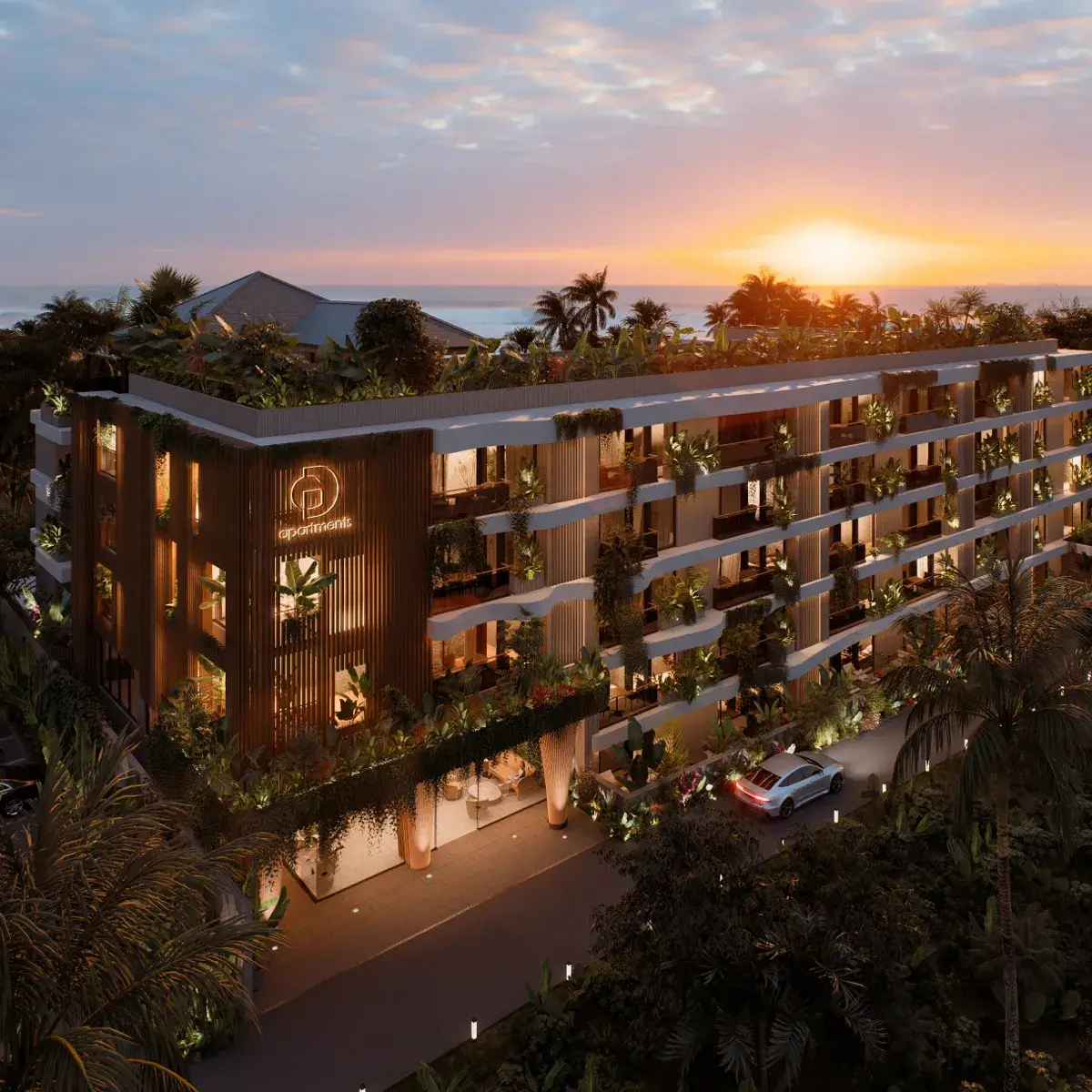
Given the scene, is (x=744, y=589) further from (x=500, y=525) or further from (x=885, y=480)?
(x=500, y=525)

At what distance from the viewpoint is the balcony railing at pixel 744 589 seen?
31312 millimetres

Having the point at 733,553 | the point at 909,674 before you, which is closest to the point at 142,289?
the point at 733,553

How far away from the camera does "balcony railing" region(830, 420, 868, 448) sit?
1363 inches

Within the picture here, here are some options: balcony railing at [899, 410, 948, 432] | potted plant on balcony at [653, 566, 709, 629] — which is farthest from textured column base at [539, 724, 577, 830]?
balcony railing at [899, 410, 948, 432]

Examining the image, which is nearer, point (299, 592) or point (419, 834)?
point (299, 592)

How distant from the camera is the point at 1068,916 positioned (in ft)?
80.1

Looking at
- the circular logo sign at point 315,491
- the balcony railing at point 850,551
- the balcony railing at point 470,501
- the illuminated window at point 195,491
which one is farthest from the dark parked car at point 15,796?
the balcony railing at point 850,551

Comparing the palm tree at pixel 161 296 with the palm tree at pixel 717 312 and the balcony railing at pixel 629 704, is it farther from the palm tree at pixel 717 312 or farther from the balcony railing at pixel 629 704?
the palm tree at pixel 717 312

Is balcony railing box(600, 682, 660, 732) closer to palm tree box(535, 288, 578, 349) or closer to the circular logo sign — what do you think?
the circular logo sign

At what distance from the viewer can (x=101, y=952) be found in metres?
9.83

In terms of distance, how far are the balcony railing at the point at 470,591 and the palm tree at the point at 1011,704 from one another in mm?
10446

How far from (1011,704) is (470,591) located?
12.8 metres

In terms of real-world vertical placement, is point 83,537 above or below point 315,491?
below

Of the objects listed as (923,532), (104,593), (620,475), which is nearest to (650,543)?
(620,475)
